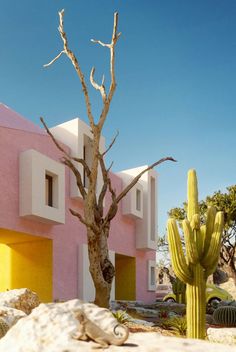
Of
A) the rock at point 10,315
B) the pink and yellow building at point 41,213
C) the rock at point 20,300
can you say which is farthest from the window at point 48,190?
the rock at point 10,315

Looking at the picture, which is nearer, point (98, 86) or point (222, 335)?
point (222, 335)

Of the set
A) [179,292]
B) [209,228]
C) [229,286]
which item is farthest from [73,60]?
[229,286]

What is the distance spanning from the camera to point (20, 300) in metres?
10.5

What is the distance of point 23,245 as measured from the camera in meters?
19.8

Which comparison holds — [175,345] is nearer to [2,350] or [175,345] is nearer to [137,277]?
[2,350]

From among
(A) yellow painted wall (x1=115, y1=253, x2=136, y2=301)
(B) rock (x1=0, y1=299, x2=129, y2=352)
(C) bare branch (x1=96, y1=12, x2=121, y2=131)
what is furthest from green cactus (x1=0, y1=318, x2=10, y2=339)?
(A) yellow painted wall (x1=115, y1=253, x2=136, y2=301)

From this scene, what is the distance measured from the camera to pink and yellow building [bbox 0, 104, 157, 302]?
17.1 m

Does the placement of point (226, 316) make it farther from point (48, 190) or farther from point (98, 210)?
point (48, 190)

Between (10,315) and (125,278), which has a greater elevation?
(10,315)

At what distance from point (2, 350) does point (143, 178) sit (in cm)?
2542

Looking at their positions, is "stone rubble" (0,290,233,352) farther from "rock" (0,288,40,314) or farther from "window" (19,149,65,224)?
"window" (19,149,65,224)

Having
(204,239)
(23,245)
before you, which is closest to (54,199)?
(23,245)

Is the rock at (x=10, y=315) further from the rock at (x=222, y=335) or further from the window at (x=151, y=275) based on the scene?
the window at (x=151, y=275)

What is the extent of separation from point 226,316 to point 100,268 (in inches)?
203
